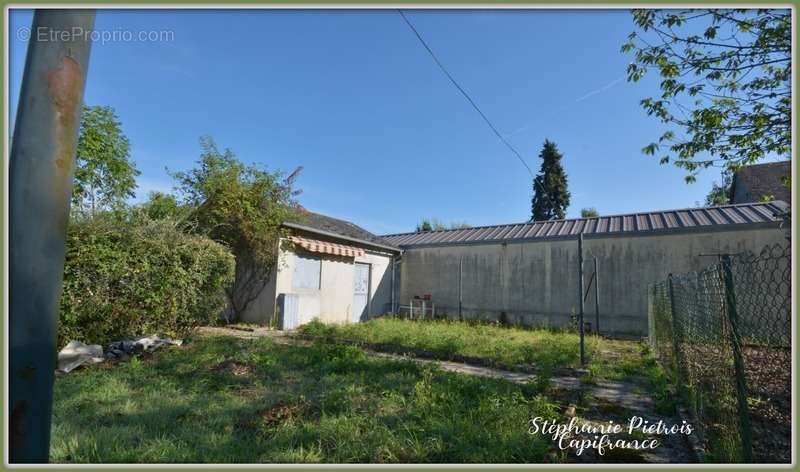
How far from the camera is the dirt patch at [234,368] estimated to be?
5374 mm

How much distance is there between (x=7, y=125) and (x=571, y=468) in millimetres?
3446

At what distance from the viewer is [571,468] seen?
2500 mm

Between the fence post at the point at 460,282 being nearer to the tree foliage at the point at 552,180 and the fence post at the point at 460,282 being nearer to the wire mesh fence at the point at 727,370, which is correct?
the wire mesh fence at the point at 727,370

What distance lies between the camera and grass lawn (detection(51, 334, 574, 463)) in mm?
3010

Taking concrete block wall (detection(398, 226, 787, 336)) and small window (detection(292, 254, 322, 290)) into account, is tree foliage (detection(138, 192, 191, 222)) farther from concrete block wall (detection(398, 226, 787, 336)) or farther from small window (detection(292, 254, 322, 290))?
concrete block wall (detection(398, 226, 787, 336))

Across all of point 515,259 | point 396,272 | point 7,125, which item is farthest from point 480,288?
point 7,125

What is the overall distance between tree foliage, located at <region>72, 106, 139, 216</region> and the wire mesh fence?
15.0m

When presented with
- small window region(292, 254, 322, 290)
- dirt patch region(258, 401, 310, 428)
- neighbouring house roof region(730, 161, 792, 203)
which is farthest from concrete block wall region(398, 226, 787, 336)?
neighbouring house roof region(730, 161, 792, 203)

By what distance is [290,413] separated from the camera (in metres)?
3.79

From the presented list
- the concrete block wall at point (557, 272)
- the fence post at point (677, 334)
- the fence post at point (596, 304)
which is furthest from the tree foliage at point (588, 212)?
the fence post at point (677, 334)

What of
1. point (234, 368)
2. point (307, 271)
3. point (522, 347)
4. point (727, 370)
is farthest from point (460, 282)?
point (727, 370)

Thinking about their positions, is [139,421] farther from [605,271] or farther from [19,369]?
[605,271]

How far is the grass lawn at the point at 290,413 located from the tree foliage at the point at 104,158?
10439 mm

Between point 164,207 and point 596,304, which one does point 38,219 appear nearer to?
point 164,207
